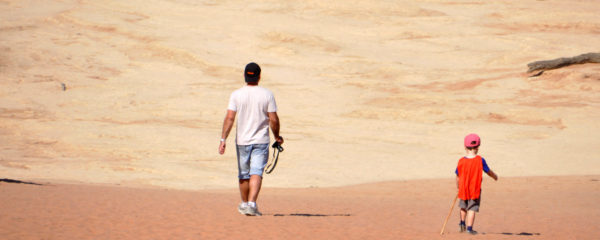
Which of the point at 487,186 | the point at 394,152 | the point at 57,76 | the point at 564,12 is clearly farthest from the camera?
the point at 564,12

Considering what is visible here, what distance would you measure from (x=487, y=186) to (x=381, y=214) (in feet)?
18.2

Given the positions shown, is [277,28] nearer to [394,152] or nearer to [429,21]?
[429,21]

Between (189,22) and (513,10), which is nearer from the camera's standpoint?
(189,22)

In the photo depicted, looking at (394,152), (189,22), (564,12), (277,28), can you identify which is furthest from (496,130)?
(564,12)

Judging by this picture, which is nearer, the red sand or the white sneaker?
the red sand

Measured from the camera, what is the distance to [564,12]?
1730 inches

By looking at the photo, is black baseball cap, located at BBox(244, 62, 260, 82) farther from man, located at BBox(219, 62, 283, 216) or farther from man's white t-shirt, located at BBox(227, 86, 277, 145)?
man's white t-shirt, located at BBox(227, 86, 277, 145)

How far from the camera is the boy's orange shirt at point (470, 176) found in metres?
8.11

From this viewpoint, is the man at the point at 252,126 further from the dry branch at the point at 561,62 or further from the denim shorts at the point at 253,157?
the dry branch at the point at 561,62

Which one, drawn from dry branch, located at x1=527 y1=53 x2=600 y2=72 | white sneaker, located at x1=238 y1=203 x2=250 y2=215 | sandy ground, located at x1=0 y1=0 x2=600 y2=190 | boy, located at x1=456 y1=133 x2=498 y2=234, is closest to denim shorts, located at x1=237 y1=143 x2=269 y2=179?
white sneaker, located at x1=238 y1=203 x2=250 y2=215

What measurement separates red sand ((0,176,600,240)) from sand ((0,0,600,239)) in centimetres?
5

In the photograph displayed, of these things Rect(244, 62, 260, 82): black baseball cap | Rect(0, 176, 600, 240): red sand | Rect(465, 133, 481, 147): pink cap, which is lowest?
Rect(0, 176, 600, 240): red sand

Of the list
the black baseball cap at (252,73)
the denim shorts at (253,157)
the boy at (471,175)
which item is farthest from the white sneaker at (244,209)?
the boy at (471,175)

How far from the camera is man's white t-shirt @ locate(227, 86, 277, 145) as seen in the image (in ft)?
27.8
